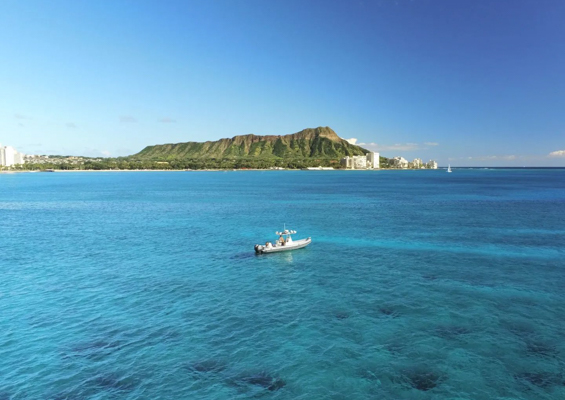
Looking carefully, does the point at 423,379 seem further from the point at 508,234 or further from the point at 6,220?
the point at 6,220

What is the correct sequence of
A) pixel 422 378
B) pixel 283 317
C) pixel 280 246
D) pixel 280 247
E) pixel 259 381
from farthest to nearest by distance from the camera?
pixel 280 246 → pixel 280 247 → pixel 283 317 → pixel 422 378 → pixel 259 381

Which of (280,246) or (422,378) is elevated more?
(280,246)

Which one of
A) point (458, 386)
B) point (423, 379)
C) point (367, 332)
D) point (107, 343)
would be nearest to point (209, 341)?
point (107, 343)

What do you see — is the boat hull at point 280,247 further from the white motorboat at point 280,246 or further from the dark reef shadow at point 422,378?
the dark reef shadow at point 422,378

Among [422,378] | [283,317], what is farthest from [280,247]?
[422,378]

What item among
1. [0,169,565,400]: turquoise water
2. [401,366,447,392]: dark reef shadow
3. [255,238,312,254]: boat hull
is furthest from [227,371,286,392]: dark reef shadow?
[255,238,312,254]: boat hull

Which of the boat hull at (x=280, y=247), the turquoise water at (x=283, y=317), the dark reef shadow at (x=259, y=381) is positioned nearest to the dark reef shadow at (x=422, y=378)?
the turquoise water at (x=283, y=317)

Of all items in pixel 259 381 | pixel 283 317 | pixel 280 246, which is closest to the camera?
pixel 259 381

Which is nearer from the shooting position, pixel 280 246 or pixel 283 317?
pixel 283 317

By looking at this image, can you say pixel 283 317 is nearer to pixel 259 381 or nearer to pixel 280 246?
pixel 259 381
